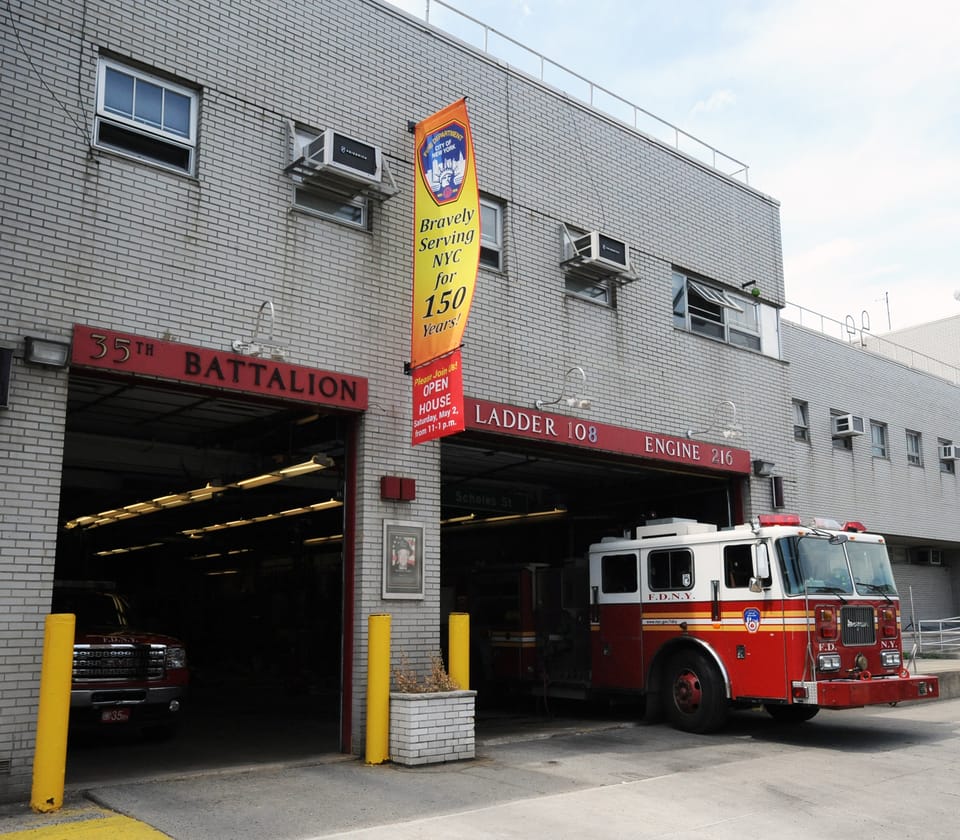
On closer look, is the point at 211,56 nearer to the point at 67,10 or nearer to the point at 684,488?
the point at 67,10

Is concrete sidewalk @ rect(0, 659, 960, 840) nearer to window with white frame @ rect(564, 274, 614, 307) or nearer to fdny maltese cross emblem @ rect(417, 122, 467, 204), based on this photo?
fdny maltese cross emblem @ rect(417, 122, 467, 204)

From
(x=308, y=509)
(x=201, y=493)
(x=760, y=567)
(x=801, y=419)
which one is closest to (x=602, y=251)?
(x=760, y=567)

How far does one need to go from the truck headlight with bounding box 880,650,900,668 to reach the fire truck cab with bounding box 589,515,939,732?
0.05 ft

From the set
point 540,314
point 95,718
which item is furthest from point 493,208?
point 95,718

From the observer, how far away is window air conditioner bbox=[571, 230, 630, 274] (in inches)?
530

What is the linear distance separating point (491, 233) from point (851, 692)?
727 centimetres

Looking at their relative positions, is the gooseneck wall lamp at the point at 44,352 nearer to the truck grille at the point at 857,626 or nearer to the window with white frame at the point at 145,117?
the window with white frame at the point at 145,117

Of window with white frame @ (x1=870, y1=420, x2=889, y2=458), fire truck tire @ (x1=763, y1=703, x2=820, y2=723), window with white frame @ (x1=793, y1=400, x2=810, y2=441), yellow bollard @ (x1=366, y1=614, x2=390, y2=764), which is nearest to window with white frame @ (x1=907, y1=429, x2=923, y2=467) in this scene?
window with white frame @ (x1=870, y1=420, x2=889, y2=458)

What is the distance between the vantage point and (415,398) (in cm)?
1070

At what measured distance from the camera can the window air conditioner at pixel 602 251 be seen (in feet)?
44.1

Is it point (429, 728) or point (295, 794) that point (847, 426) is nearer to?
point (429, 728)

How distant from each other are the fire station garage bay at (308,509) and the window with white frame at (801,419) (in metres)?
5.50

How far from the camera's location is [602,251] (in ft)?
44.8

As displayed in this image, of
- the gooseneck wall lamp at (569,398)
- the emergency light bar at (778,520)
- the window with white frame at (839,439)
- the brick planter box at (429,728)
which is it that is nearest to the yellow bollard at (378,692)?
the brick planter box at (429,728)
